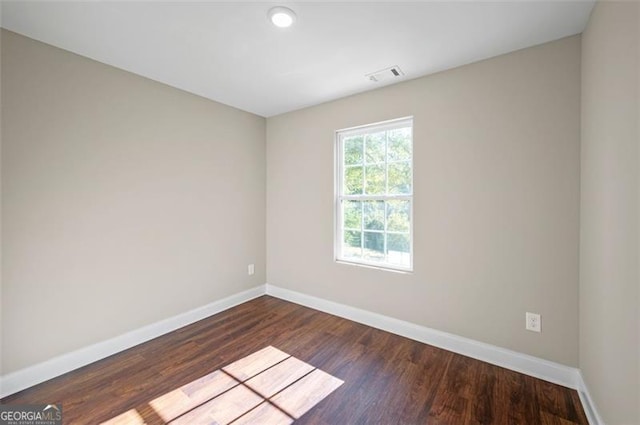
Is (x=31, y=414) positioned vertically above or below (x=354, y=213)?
below

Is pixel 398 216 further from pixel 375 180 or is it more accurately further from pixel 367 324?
pixel 367 324

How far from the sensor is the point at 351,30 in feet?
6.15

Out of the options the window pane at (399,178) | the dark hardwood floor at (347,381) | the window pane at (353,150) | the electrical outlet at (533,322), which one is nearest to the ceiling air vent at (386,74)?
the window pane at (353,150)

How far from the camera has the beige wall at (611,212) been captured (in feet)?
3.73

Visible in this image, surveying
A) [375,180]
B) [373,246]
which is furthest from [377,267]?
[375,180]

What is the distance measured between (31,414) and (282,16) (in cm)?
296

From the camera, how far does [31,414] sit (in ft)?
5.54

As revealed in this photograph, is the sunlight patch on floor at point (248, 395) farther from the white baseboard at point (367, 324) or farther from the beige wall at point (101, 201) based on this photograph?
the beige wall at point (101, 201)

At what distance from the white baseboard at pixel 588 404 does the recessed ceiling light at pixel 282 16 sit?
9.66 ft

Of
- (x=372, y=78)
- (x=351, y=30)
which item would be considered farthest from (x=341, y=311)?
(x=351, y=30)

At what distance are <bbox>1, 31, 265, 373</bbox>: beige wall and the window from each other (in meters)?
1.40

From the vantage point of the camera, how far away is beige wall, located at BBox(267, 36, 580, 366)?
1.93 meters

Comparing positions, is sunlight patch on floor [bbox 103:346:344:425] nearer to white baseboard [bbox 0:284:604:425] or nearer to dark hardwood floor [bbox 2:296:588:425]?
dark hardwood floor [bbox 2:296:588:425]

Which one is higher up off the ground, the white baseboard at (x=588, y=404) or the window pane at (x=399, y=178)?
the window pane at (x=399, y=178)
